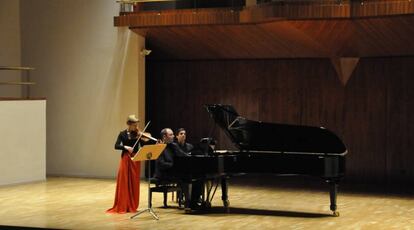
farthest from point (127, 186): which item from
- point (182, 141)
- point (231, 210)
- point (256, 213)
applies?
point (256, 213)

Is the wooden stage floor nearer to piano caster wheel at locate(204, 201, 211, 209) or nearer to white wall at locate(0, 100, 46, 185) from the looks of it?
piano caster wheel at locate(204, 201, 211, 209)

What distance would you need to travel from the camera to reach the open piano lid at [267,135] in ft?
31.3

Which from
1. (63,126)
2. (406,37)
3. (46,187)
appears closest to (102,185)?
(46,187)

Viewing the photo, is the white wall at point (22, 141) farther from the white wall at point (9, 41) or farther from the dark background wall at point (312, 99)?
the dark background wall at point (312, 99)

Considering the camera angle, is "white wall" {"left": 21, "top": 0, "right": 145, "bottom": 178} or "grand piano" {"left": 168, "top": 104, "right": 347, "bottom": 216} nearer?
"grand piano" {"left": 168, "top": 104, "right": 347, "bottom": 216}

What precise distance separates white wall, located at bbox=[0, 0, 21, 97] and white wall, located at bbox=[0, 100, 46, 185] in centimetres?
135

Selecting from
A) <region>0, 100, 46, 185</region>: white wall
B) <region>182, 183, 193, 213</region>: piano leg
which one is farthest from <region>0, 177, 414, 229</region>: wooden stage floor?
<region>0, 100, 46, 185</region>: white wall

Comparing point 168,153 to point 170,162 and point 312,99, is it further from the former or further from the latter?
point 312,99

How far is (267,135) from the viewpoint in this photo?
382 inches

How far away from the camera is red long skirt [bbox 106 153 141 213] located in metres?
9.68

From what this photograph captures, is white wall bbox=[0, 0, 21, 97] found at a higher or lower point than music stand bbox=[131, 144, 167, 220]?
higher

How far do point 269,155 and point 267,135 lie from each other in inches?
11.3

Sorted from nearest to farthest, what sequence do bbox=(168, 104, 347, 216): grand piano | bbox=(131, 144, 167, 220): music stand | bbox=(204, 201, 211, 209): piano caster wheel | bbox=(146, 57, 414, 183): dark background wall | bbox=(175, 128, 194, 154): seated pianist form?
1. bbox=(131, 144, 167, 220): music stand
2. bbox=(168, 104, 347, 216): grand piano
3. bbox=(175, 128, 194, 154): seated pianist
4. bbox=(204, 201, 211, 209): piano caster wheel
5. bbox=(146, 57, 414, 183): dark background wall

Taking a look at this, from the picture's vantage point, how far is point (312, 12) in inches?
447
